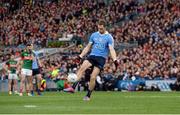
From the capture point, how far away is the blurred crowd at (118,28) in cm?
3838

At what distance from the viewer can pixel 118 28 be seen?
44.8 meters

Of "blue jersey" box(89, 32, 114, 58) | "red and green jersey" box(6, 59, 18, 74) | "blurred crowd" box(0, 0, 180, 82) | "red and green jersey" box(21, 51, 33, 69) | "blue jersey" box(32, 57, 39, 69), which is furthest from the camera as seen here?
"blurred crowd" box(0, 0, 180, 82)

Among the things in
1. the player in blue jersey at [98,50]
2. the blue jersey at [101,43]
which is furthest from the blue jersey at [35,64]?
the blue jersey at [101,43]

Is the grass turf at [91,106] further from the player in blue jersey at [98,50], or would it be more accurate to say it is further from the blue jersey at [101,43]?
the blue jersey at [101,43]

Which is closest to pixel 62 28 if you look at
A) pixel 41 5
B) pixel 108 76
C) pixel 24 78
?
pixel 41 5

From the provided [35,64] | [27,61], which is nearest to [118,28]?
[35,64]

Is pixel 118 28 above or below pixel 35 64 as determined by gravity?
above

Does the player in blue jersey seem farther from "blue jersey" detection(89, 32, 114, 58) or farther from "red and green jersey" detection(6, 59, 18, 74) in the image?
"red and green jersey" detection(6, 59, 18, 74)

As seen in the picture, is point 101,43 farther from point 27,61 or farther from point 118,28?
point 118,28

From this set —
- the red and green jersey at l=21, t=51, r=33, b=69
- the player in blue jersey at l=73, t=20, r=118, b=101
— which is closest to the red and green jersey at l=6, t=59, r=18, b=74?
the red and green jersey at l=21, t=51, r=33, b=69

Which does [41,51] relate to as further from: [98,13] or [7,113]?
[7,113]

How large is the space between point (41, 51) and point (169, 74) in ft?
37.9

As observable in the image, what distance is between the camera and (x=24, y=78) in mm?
28141

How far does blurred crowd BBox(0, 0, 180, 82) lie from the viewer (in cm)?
3838
